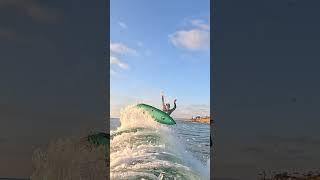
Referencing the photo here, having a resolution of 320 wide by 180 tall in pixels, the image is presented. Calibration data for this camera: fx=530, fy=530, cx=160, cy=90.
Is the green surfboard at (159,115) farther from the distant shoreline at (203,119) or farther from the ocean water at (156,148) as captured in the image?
the distant shoreline at (203,119)

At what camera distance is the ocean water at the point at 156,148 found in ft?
23.8

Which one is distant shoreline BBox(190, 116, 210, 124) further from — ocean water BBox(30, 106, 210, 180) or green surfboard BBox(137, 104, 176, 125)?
green surfboard BBox(137, 104, 176, 125)

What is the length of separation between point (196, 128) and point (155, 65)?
3.47ft

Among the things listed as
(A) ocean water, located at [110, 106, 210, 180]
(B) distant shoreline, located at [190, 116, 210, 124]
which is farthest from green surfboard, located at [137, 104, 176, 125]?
(B) distant shoreline, located at [190, 116, 210, 124]

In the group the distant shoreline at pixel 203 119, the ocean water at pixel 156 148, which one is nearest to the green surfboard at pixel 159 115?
the ocean water at pixel 156 148

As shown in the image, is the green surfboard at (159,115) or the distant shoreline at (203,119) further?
the green surfboard at (159,115)

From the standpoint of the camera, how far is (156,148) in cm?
739

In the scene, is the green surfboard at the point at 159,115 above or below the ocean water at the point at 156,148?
above

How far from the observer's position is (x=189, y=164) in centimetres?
732

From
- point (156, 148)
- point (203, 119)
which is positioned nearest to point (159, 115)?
point (156, 148)

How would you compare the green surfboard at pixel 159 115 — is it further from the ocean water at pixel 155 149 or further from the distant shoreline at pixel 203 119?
the distant shoreline at pixel 203 119

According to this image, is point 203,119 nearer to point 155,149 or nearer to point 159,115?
point 159,115

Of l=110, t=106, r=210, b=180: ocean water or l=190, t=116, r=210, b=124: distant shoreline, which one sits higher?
l=190, t=116, r=210, b=124: distant shoreline

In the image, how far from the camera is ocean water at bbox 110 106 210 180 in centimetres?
725
